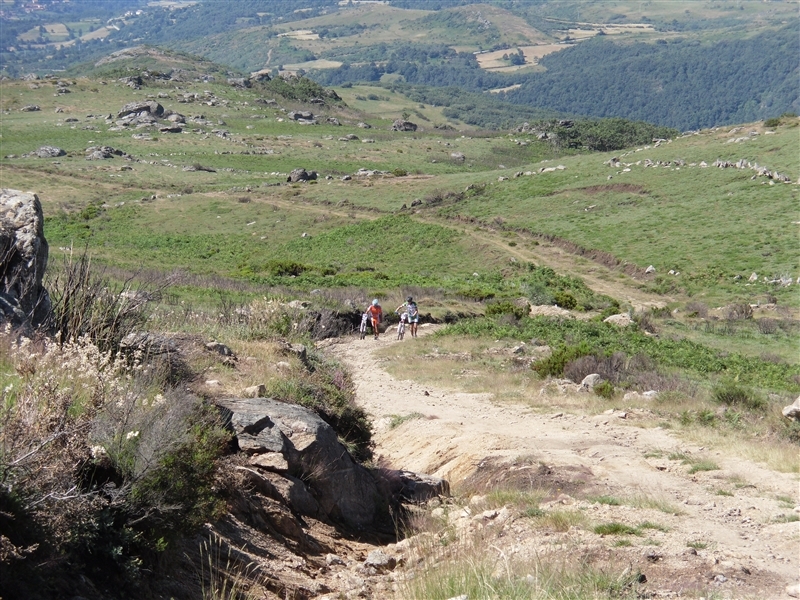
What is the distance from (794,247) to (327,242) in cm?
2268

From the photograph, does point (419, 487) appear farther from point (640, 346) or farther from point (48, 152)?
point (48, 152)

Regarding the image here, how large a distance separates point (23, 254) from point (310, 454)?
11.4 feet

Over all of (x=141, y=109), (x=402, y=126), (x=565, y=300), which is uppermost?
(x=141, y=109)

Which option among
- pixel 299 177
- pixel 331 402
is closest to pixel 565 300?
pixel 331 402

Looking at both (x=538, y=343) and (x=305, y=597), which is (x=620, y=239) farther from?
(x=305, y=597)

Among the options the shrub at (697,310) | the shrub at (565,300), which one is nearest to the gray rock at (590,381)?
the shrub at (565,300)

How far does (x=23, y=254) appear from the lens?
25.9 ft

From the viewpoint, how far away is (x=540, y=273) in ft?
109

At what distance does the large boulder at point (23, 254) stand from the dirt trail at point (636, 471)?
16.3ft

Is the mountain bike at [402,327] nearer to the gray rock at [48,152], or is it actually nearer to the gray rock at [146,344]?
the gray rock at [146,344]

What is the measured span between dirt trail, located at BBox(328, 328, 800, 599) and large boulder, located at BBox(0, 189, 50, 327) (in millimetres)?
4983

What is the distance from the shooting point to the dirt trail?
18.7 ft

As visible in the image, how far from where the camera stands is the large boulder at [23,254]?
7.57m

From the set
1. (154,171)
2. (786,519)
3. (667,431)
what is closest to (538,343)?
(667,431)
